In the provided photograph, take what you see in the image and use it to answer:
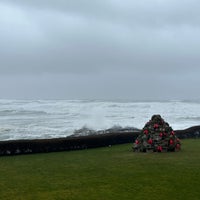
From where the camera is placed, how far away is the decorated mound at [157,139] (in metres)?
15.5

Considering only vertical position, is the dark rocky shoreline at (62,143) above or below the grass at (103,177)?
above

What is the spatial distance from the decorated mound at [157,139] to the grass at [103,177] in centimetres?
70

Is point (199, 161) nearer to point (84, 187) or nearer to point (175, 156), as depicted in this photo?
point (175, 156)

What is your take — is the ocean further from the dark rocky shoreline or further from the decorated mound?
the decorated mound

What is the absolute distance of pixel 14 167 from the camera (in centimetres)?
1263

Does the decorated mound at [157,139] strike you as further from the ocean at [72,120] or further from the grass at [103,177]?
the ocean at [72,120]

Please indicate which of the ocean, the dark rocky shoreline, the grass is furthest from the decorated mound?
the ocean

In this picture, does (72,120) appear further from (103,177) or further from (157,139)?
(103,177)

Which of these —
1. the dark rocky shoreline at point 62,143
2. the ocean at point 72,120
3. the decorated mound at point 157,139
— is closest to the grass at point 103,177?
the decorated mound at point 157,139

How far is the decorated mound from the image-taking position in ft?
50.8

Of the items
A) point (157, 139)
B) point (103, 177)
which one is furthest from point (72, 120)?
point (103, 177)

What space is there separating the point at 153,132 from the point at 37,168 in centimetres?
569

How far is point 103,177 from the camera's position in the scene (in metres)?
10.5

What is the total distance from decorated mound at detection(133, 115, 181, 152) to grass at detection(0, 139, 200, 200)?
0.70 meters
